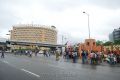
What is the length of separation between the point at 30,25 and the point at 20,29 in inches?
Answer: 327

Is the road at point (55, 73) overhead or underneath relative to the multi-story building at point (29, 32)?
underneath

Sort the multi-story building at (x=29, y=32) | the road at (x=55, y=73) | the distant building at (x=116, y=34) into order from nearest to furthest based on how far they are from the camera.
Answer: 1. the road at (x=55, y=73)
2. the distant building at (x=116, y=34)
3. the multi-story building at (x=29, y=32)

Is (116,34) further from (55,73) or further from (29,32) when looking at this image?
(55,73)

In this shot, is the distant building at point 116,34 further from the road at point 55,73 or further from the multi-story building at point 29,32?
the road at point 55,73

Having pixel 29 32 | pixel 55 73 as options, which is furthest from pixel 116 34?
pixel 55 73

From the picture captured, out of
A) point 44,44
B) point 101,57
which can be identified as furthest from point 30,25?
point 101,57

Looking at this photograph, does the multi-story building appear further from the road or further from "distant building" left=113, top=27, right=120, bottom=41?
the road

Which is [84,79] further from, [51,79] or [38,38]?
[38,38]

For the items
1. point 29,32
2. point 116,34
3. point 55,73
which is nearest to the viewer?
point 55,73

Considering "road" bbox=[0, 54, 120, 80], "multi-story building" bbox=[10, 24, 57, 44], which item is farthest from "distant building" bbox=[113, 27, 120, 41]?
"road" bbox=[0, 54, 120, 80]

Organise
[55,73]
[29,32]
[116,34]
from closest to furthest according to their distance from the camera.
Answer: [55,73] < [116,34] < [29,32]

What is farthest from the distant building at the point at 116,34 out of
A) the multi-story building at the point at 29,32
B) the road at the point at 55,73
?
the road at the point at 55,73

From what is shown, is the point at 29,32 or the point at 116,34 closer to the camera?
the point at 116,34

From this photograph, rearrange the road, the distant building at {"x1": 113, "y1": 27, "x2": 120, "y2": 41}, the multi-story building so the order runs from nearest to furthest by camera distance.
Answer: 1. the road
2. the distant building at {"x1": 113, "y1": 27, "x2": 120, "y2": 41}
3. the multi-story building
